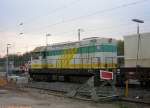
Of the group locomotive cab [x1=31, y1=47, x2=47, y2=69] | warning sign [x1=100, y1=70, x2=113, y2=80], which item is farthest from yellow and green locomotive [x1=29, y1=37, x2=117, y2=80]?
warning sign [x1=100, y1=70, x2=113, y2=80]

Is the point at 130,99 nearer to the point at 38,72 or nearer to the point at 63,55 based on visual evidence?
the point at 63,55

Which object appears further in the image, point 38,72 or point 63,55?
point 38,72

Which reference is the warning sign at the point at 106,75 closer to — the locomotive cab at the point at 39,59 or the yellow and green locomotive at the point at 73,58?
the yellow and green locomotive at the point at 73,58

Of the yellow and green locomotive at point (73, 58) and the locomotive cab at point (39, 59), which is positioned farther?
the locomotive cab at point (39, 59)

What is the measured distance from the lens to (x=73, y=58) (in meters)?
30.5

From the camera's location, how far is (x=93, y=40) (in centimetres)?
2875

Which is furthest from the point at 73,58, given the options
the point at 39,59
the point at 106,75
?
the point at 106,75

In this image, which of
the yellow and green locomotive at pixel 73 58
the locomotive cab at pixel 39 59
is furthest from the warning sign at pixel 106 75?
the locomotive cab at pixel 39 59

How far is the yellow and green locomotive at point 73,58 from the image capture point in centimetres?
2811

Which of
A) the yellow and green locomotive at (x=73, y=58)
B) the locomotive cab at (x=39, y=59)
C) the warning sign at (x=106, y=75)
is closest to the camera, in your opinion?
the warning sign at (x=106, y=75)

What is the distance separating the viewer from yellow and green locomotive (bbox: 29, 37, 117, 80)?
28109 millimetres

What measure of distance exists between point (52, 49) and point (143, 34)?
1287 cm

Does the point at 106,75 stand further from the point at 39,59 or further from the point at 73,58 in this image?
the point at 39,59

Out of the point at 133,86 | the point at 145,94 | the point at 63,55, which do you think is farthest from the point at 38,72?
the point at 145,94
